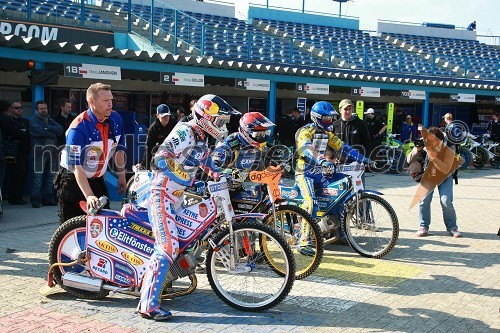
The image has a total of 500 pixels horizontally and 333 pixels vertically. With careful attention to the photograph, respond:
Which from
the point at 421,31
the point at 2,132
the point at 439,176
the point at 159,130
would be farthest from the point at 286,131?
the point at 421,31

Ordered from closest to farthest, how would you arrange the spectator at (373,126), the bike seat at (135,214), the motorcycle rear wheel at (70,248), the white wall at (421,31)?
1. the bike seat at (135,214)
2. the motorcycle rear wheel at (70,248)
3. the spectator at (373,126)
4. the white wall at (421,31)

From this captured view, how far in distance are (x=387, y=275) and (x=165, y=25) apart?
18.1 meters

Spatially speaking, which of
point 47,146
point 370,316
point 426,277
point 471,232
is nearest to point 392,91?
point 471,232

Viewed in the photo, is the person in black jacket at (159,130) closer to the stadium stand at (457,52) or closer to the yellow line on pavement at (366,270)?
the yellow line on pavement at (366,270)

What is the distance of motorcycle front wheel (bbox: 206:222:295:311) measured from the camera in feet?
15.9

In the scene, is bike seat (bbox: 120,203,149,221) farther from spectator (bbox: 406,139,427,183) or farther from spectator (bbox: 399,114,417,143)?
spectator (bbox: 399,114,417,143)

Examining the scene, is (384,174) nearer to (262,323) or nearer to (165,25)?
(165,25)

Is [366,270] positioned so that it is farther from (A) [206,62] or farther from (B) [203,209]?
(A) [206,62]

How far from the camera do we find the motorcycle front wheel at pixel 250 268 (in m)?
4.86

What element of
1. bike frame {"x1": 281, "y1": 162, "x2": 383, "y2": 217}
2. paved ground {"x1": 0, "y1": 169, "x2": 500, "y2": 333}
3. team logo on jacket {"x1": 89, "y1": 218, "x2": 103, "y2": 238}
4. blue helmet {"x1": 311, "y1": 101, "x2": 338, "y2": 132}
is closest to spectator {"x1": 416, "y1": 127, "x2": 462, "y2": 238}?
paved ground {"x1": 0, "y1": 169, "x2": 500, "y2": 333}

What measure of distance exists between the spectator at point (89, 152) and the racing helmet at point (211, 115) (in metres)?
0.97

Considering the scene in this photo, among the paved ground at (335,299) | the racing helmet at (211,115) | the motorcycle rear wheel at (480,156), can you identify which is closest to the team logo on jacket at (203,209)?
the racing helmet at (211,115)

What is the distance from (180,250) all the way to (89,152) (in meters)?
1.25

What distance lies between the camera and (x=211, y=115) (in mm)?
4699
